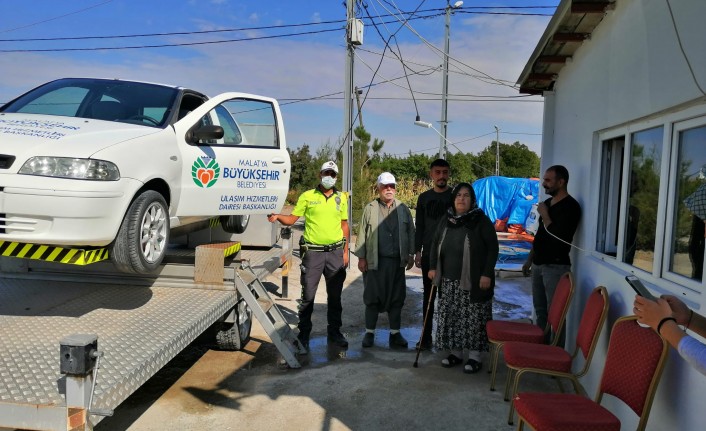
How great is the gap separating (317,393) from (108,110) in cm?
287

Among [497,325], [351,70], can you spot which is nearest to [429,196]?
[497,325]

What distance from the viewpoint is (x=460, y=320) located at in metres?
5.02

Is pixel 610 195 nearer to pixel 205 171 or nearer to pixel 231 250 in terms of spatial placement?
pixel 231 250

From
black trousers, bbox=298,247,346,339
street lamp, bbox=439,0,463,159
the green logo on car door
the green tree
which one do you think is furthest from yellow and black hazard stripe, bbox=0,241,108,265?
the green tree

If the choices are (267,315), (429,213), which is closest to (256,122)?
(267,315)

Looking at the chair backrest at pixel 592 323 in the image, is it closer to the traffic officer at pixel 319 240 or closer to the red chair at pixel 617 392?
the red chair at pixel 617 392

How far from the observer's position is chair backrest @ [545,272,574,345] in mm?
4352

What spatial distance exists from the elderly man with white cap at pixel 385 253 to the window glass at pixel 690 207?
285 centimetres

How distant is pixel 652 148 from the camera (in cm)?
364

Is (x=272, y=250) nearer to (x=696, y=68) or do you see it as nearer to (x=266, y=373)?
(x=266, y=373)

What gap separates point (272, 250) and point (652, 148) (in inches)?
165

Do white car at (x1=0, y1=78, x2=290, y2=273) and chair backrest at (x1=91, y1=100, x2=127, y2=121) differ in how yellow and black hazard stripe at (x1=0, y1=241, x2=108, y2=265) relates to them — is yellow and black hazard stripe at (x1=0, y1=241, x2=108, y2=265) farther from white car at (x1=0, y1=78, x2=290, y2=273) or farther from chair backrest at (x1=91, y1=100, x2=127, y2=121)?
chair backrest at (x1=91, y1=100, x2=127, y2=121)

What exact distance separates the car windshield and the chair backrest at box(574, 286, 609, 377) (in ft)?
11.7

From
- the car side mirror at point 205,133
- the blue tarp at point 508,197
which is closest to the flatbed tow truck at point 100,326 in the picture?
the car side mirror at point 205,133
